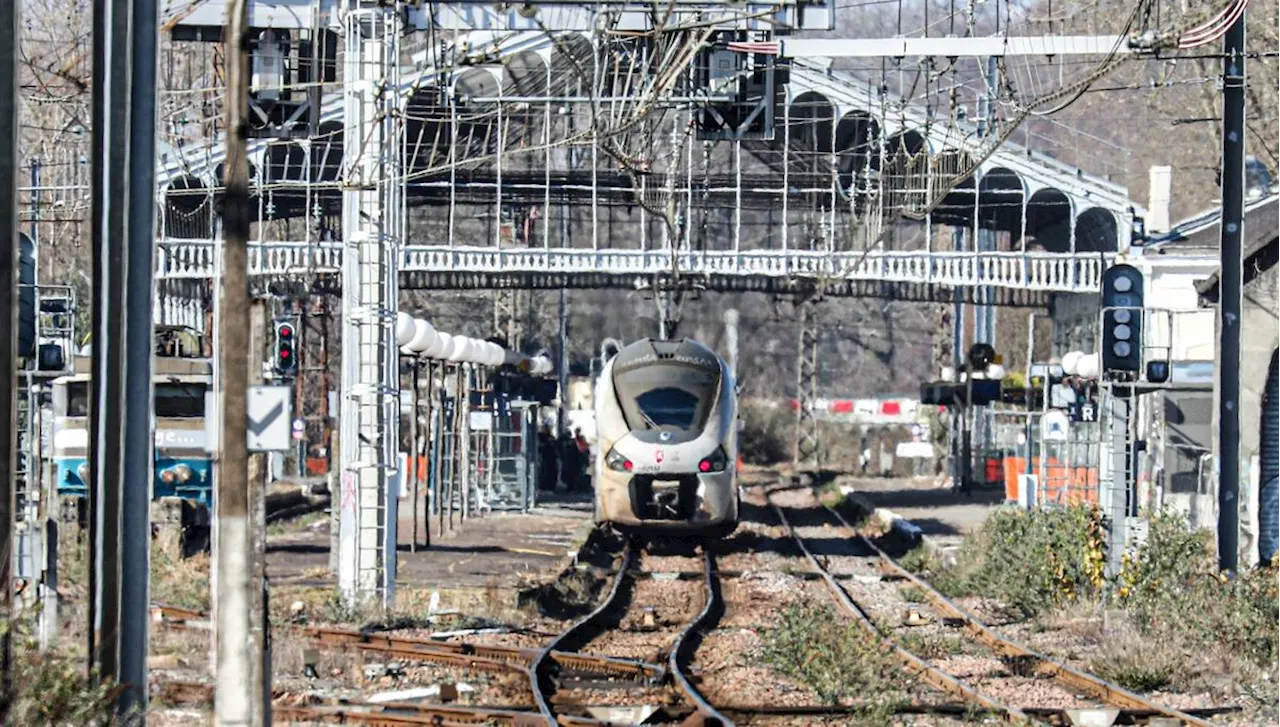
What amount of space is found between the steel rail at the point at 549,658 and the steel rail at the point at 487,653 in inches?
4.0

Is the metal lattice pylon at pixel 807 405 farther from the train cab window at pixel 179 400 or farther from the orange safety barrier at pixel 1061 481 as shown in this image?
the train cab window at pixel 179 400

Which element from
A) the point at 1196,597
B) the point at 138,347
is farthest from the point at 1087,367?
the point at 138,347

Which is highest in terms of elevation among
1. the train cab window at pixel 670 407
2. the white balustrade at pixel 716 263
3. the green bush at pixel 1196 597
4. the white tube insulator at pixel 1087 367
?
the white balustrade at pixel 716 263

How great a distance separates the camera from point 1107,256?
1684 inches

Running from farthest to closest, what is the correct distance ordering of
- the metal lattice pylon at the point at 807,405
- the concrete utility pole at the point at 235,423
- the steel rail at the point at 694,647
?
the metal lattice pylon at the point at 807,405, the steel rail at the point at 694,647, the concrete utility pole at the point at 235,423

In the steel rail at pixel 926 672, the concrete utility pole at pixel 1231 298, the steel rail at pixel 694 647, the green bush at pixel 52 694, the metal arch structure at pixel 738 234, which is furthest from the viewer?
the metal arch structure at pixel 738 234

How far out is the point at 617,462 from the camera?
1049 inches

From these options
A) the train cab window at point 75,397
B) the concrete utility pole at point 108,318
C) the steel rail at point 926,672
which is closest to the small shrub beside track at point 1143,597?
the steel rail at point 926,672

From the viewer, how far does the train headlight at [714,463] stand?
26362mm

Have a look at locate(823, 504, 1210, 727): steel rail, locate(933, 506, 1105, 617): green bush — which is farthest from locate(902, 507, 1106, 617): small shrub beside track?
locate(823, 504, 1210, 727): steel rail

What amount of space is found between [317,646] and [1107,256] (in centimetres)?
3011

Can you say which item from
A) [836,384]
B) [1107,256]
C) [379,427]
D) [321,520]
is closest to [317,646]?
[379,427]

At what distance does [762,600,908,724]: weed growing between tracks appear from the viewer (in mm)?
13641

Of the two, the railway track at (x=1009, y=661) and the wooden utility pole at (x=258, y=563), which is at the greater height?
the wooden utility pole at (x=258, y=563)
